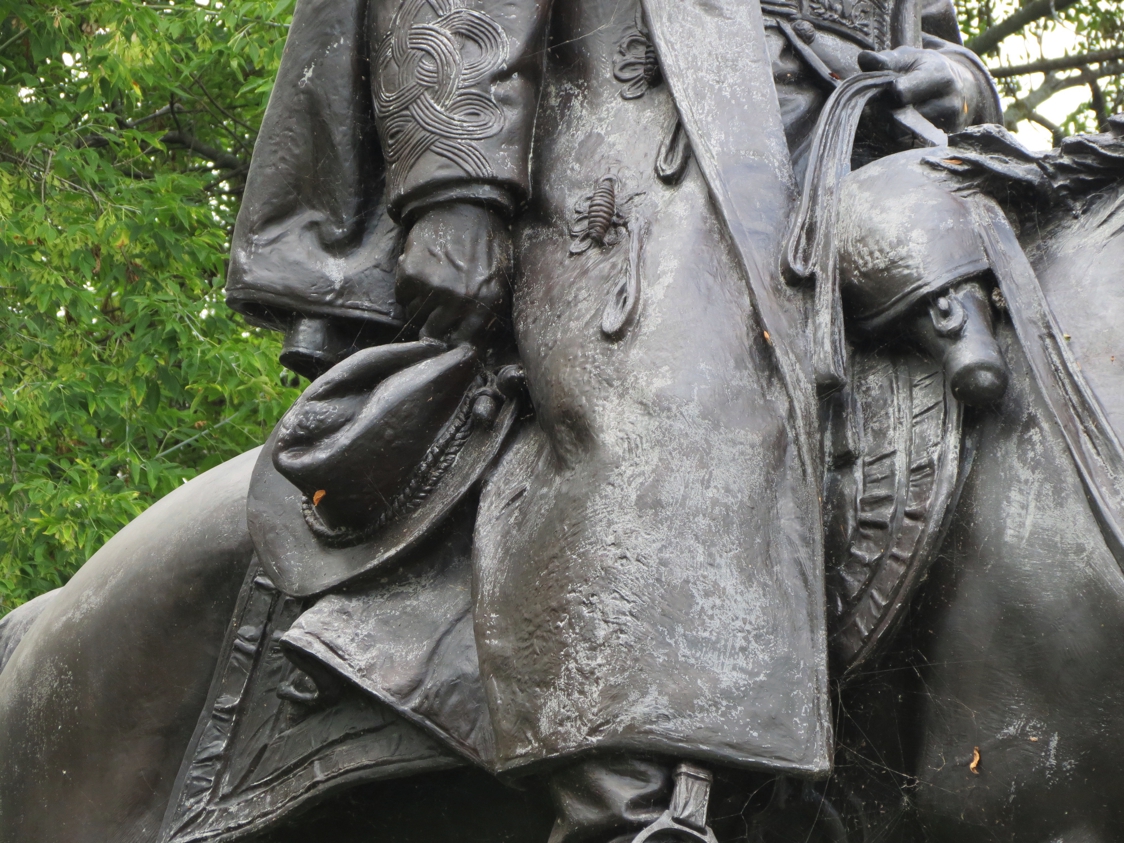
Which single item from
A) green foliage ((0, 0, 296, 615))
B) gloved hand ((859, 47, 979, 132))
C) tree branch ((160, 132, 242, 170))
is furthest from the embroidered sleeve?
tree branch ((160, 132, 242, 170))

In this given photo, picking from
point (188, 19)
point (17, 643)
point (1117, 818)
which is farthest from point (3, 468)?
point (1117, 818)

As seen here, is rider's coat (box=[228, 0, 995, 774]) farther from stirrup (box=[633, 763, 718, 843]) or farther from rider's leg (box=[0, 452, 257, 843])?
rider's leg (box=[0, 452, 257, 843])

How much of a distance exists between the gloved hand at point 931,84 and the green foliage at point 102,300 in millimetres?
4493

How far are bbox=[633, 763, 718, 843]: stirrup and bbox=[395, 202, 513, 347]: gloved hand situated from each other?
2.93 feet

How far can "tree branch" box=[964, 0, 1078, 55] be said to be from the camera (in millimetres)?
10469

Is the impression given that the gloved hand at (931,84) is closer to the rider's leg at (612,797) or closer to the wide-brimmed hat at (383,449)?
the wide-brimmed hat at (383,449)

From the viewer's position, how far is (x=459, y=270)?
8.78 ft

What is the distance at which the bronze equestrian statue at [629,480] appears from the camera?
2.23 meters

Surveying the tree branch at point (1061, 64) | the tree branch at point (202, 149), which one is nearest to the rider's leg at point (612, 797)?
the tree branch at point (202, 149)

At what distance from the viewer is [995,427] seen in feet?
7.75

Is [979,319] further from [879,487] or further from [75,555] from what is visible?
[75,555]

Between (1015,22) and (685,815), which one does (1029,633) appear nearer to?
(685,815)

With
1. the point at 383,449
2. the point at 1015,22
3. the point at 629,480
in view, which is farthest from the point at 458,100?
the point at 1015,22

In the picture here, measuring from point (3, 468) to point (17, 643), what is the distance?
4.13m
